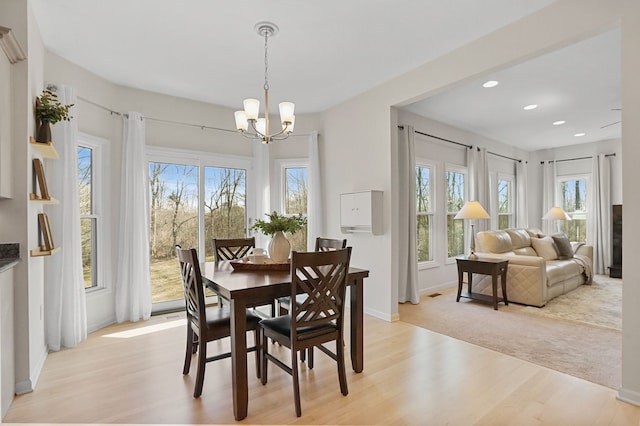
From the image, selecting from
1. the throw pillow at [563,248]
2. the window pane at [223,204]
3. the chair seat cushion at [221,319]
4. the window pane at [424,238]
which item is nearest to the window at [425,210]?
the window pane at [424,238]

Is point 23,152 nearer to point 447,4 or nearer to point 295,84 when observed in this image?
point 295,84

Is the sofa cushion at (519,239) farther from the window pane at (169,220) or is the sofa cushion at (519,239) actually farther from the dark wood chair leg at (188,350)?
the dark wood chair leg at (188,350)

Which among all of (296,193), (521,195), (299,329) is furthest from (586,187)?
(299,329)

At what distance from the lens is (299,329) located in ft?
7.50

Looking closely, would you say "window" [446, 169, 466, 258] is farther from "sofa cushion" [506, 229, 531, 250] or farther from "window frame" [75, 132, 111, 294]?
"window frame" [75, 132, 111, 294]

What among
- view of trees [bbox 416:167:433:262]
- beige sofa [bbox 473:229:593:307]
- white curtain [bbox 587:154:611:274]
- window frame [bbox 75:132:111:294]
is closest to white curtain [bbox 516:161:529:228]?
beige sofa [bbox 473:229:593:307]

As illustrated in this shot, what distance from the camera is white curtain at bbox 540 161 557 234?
7.66 metres

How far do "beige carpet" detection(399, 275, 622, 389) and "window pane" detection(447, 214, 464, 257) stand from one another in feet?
3.05

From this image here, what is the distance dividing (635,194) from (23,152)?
4147 millimetres

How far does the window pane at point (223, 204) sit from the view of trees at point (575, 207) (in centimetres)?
708

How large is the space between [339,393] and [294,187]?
336cm

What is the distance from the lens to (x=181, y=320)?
399 centimetres

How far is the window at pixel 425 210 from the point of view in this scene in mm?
5402

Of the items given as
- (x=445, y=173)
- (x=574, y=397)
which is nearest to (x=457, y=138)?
(x=445, y=173)
